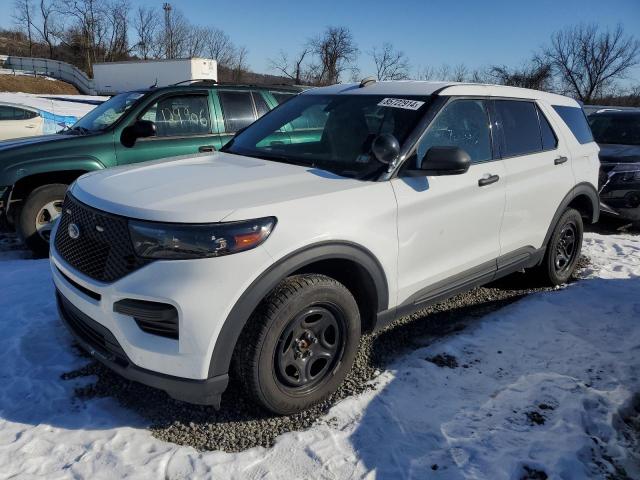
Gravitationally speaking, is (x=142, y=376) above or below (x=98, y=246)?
below

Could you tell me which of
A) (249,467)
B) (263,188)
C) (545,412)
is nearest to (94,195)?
(263,188)

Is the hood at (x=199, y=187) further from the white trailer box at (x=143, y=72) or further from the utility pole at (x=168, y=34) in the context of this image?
the utility pole at (x=168, y=34)

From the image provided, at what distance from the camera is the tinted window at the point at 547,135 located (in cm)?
431

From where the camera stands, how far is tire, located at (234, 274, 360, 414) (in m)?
2.54

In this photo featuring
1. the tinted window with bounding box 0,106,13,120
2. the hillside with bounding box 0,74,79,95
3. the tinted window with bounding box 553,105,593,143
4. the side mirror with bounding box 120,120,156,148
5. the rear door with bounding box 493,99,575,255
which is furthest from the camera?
the hillside with bounding box 0,74,79,95

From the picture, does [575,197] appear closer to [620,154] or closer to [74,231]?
[620,154]

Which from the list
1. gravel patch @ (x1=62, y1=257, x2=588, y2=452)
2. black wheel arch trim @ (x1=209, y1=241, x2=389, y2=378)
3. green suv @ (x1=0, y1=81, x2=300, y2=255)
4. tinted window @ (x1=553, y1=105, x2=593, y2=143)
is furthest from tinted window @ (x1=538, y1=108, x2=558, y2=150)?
green suv @ (x1=0, y1=81, x2=300, y2=255)

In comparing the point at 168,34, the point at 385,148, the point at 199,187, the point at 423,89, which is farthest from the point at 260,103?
the point at 168,34

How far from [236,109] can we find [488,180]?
3.68 meters

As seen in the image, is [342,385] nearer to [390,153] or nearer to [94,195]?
[390,153]

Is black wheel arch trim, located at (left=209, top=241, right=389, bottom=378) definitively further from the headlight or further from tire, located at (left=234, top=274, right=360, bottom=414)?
the headlight

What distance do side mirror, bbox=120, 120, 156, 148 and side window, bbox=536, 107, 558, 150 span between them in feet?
12.7

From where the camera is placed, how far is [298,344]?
2758mm

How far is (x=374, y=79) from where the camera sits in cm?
407
